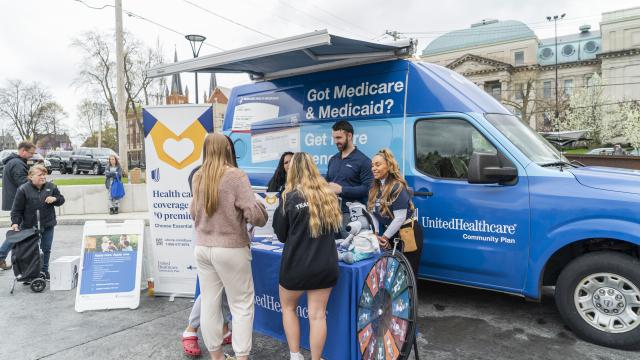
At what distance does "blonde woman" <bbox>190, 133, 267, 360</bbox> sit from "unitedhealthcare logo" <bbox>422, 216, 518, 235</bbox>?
202cm

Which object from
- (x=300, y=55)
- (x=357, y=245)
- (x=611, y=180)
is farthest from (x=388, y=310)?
(x=300, y=55)

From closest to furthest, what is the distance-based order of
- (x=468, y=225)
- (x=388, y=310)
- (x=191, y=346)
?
(x=388, y=310) → (x=191, y=346) → (x=468, y=225)

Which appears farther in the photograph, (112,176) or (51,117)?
(51,117)

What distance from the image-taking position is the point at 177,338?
403cm

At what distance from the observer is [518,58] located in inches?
2776

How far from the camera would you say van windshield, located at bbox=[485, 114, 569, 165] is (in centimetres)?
418

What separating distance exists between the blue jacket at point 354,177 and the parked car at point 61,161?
3148cm

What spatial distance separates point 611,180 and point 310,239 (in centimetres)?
274

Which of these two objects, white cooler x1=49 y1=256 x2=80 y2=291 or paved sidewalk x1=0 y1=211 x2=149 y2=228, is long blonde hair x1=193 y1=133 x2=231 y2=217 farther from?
paved sidewalk x1=0 y1=211 x2=149 y2=228

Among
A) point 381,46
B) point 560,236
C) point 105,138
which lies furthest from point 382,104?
point 105,138

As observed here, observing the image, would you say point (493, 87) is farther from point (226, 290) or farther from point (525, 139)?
point (226, 290)

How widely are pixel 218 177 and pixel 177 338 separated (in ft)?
6.29

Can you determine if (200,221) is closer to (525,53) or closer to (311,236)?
(311,236)

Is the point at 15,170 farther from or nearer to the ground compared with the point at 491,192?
farther from the ground
